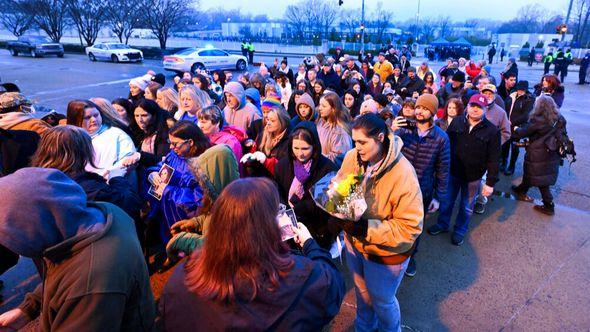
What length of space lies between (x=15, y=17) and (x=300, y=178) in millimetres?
56816

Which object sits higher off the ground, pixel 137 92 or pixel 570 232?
pixel 137 92

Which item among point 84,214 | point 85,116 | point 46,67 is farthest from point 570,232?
point 46,67

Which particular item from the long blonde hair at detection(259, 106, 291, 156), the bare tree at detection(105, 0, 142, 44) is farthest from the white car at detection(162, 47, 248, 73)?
the bare tree at detection(105, 0, 142, 44)

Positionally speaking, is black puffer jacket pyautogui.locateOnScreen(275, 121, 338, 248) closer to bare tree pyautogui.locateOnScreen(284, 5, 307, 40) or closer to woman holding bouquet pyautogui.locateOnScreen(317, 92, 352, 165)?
woman holding bouquet pyautogui.locateOnScreen(317, 92, 352, 165)

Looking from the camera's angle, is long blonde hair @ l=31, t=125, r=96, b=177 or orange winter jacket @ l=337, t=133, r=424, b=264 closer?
orange winter jacket @ l=337, t=133, r=424, b=264

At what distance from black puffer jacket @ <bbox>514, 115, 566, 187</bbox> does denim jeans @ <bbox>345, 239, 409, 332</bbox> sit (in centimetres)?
375

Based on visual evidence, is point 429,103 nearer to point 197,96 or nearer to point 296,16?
point 197,96

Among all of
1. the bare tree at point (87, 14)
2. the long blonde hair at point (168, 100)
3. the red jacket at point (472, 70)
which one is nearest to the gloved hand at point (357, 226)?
the long blonde hair at point (168, 100)

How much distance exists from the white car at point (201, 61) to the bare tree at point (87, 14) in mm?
20950

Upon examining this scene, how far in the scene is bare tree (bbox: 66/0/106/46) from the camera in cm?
3678

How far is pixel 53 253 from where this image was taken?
1.50m

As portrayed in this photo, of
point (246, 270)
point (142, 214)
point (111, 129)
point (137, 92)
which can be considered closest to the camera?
point (246, 270)

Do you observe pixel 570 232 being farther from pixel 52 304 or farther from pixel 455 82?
pixel 52 304

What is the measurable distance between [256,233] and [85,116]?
3.18 meters
